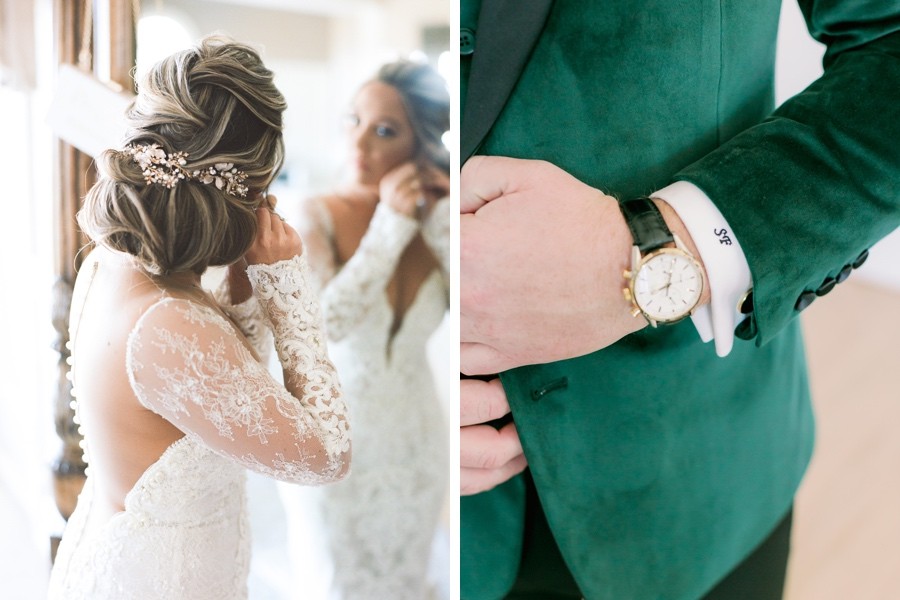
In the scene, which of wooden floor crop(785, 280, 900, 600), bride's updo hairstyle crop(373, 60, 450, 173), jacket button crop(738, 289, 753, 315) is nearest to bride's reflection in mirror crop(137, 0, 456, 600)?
bride's updo hairstyle crop(373, 60, 450, 173)

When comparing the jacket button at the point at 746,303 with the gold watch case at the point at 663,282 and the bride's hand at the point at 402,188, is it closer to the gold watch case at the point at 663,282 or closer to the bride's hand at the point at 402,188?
the gold watch case at the point at 663,282

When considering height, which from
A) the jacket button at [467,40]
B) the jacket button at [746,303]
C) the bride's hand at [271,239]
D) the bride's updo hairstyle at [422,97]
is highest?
the jacket button at [467,40]

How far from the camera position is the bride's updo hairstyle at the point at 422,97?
0.62 meters

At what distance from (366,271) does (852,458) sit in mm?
1766

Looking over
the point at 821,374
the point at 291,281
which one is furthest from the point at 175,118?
the point at 821,374

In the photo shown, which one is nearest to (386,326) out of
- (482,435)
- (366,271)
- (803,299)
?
(366,271)

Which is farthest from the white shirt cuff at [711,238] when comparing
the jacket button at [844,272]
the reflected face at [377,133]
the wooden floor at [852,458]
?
the wooden floor at [852,458]

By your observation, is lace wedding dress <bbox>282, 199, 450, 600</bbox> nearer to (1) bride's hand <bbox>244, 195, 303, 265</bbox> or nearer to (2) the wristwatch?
(1) bride's hand <bbox>244, 195, 303, 265</bbox>

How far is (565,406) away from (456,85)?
1.08 feet

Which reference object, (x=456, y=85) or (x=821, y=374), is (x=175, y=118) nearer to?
(x=456, y=85)

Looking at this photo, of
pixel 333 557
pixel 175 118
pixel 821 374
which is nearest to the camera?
pixel 175 118

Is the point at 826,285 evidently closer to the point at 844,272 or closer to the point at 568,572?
the point at 844,272

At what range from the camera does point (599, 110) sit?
0.63 meters

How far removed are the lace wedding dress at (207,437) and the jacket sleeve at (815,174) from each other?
1.21ft
